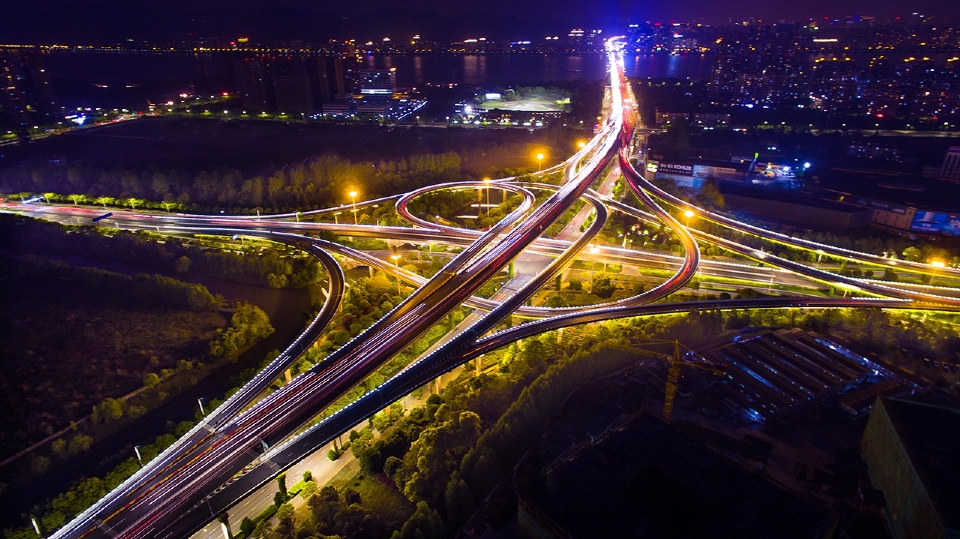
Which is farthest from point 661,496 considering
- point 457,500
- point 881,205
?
point 881,205

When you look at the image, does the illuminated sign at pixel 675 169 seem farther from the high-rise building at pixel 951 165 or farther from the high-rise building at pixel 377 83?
the high-rise building at pixel 377 83

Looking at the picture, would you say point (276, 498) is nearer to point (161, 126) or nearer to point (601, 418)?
point (601, 418)

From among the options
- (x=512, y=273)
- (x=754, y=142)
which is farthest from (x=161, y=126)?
(x=754, y=142)

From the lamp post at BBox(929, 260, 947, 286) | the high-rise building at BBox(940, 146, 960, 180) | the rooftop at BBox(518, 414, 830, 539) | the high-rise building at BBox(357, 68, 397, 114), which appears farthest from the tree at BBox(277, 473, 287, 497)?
the high-rise building at BBox(357, 68, 397, 114)

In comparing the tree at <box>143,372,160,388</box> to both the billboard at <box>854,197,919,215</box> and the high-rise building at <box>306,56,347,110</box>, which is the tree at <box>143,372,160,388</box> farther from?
the high-rise building at <box>306,56,347,110</box>

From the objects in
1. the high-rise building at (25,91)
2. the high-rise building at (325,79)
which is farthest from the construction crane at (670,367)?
the high-rise building at (25,91)

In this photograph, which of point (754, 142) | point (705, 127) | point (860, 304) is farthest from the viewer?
point (705, 127)
